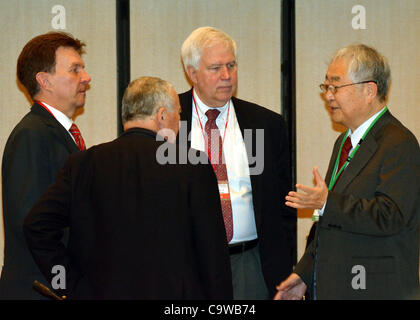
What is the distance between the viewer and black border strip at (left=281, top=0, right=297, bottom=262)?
4418 mm

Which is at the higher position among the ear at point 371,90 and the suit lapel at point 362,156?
the ear at point 371,90

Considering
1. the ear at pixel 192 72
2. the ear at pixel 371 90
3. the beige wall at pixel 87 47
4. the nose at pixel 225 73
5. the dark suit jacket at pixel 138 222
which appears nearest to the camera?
the dark suit jacket at pixel 138 222

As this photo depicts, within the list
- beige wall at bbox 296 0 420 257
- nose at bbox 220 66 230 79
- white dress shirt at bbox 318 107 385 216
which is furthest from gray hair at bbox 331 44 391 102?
beige wall at bbox 296 0 420 257

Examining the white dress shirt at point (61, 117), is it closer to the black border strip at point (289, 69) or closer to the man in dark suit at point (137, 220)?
the man in dark suit at point (137, 220)

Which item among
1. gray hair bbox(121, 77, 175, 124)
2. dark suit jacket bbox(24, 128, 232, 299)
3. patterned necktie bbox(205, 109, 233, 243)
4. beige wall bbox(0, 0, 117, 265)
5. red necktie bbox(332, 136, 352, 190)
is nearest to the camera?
dark suit jacket bbox(24, 128, 232, 299)

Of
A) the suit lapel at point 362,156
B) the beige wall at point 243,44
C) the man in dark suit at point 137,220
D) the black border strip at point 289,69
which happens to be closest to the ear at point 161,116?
the man in dark suit at point 137,220

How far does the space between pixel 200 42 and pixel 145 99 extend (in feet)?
3.26

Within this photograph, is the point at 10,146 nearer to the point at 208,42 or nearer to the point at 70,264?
the point at 70,264

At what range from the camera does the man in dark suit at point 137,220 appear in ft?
6.97

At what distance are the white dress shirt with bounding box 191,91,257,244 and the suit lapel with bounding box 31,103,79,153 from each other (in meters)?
0.68

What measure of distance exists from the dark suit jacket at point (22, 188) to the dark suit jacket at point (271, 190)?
2.72ft

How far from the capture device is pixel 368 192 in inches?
99.3

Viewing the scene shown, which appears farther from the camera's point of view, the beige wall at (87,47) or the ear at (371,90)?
the beige wall at (87,47)

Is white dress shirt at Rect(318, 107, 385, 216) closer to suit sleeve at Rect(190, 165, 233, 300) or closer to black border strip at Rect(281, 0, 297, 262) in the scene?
suit sleeve at Rect(190, 165, 233, 300)
